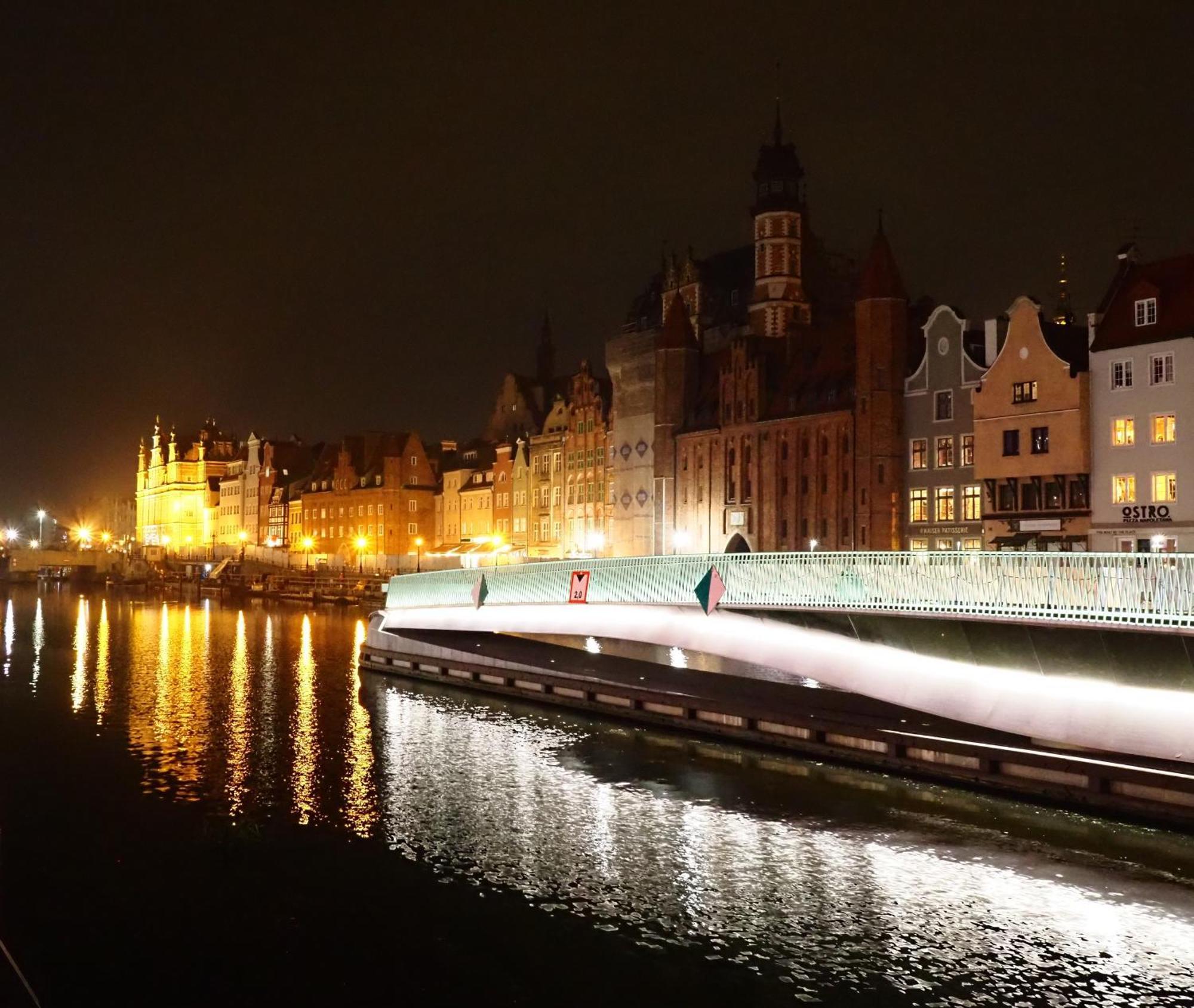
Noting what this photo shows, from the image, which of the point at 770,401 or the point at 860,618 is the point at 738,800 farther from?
the point at 770,401

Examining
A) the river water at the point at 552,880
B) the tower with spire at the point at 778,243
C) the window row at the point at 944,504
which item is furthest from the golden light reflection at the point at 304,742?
the tower with spire at the point at 778,243

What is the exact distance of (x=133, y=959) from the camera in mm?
17609

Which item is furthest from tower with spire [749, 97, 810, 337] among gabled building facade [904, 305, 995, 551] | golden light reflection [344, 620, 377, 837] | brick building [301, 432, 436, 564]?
golden light reflection [344, 620, 377, 837]

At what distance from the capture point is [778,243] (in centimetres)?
10950

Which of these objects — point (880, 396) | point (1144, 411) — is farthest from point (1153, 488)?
point (880, 396)

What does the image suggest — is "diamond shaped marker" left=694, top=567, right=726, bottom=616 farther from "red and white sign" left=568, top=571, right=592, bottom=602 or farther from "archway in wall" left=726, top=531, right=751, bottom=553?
"archway in wall" left=726, top=531, right=751, bottom=553

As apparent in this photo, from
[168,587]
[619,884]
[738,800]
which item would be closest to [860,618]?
[738,800]

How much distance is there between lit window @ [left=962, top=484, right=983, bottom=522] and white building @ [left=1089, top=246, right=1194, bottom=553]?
1023 centimetres

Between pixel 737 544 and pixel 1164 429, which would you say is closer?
pixel 1164 429

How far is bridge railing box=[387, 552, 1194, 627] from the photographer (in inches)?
960

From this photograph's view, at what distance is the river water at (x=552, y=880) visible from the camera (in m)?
16.8

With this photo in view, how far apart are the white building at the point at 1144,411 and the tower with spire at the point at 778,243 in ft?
169

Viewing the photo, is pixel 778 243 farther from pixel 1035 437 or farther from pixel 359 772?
pixel 359 772

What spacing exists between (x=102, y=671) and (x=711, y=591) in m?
31.5
